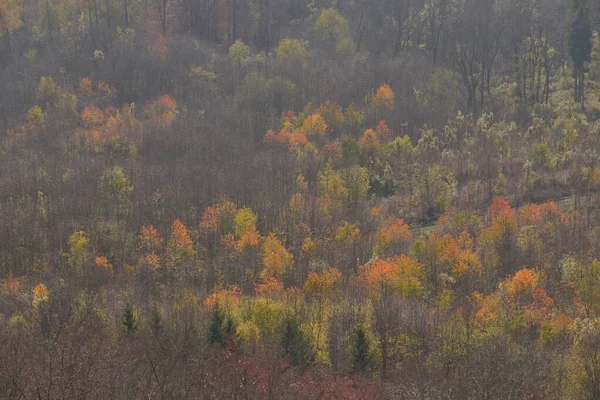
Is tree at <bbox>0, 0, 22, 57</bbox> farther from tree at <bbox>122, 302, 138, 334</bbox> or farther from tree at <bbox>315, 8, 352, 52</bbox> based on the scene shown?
tree at <bbox>122, 302, 138, 334</bbox>

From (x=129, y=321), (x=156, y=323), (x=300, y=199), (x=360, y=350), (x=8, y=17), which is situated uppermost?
(x=8, y=17)

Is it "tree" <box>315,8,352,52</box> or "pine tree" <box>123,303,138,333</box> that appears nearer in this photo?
"pine tree" <box>123,303,138,333</box>

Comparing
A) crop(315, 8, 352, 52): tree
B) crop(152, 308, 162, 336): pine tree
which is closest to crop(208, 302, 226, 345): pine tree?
crop(152, 308, 162, 336): pine tree

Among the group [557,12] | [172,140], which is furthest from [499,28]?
[172,140]

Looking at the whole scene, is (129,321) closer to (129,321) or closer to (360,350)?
(129,321)

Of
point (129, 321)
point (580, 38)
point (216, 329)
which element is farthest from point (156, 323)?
point (580, 38)

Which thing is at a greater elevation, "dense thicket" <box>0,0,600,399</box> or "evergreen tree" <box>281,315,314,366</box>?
"dense thicket" <box>0,0,600,399</box>
